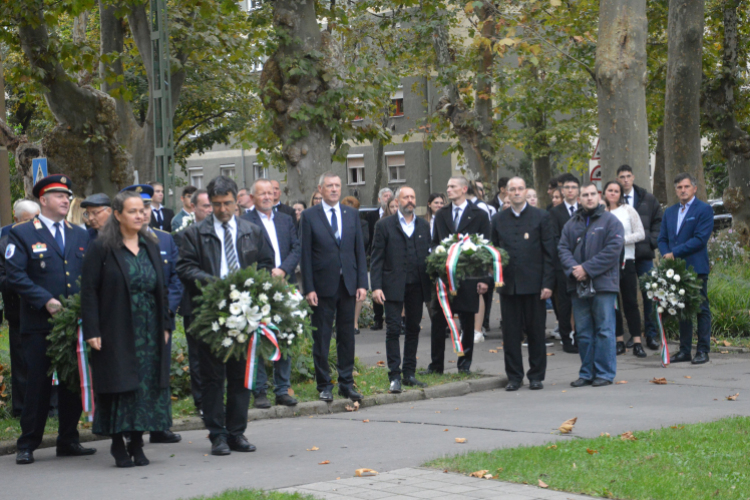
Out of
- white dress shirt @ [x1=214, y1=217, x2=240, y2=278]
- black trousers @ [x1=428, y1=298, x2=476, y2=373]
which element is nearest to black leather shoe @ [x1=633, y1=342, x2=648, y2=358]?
black trousers @ [x1=428, y1=298, x2=476, y2=373]

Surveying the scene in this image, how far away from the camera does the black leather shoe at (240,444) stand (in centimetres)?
751

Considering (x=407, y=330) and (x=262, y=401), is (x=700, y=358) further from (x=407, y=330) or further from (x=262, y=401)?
(x=262, y=401)

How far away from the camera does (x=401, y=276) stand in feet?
33.8

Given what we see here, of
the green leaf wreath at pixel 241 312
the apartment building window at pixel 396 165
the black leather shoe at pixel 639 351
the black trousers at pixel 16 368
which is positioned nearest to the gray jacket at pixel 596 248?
the black leather shoe at pixel 639 351

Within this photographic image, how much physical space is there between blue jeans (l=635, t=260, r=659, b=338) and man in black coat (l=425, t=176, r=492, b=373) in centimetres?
295

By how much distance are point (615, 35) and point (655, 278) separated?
4.13 meters

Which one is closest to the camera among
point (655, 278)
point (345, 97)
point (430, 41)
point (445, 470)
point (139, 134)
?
point (445, 470)

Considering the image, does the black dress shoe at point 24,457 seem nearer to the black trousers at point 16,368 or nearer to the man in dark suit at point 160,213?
the black trousers at point 16,368

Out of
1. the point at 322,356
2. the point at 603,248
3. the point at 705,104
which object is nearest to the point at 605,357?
the point at 603,248

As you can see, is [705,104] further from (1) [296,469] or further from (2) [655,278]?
(1) [296,469]

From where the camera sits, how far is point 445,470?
6.52 m

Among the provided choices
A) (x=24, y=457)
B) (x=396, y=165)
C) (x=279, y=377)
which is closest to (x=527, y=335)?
(x=279, y=377)

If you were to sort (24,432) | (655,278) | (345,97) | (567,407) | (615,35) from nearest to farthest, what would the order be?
1. (24,432)
2. (567,407)
3. (655,278)
4. (615,35)
5. (345,97)

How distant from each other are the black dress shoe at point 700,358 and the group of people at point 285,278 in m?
0.03
